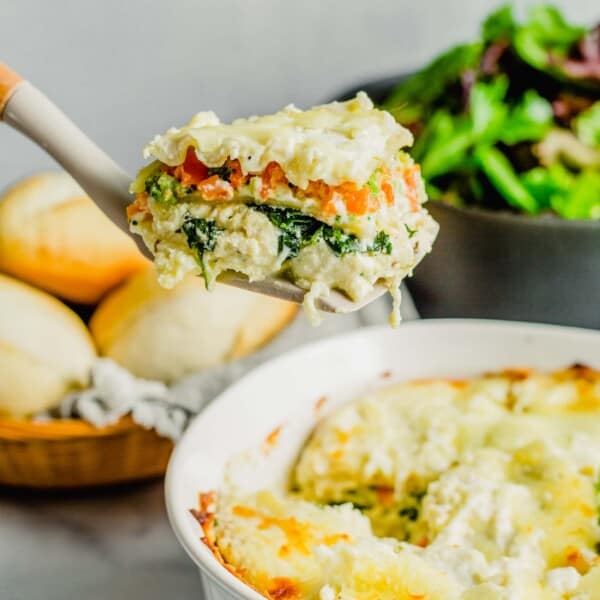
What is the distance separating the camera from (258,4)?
10.9 feet

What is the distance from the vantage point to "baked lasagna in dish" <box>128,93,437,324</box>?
3.82ft

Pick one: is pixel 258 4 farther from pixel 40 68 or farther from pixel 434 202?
pixel 434 202

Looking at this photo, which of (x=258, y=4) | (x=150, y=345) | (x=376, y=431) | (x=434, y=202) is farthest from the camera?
(x=258, y=4)

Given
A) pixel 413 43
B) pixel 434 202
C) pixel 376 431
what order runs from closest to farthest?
pixel 376 431, pixel 434 202, pixel 413 43

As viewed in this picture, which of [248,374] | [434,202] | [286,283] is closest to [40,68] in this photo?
[434,202]

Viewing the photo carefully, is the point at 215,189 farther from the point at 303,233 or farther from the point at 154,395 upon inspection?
the point at 154,395

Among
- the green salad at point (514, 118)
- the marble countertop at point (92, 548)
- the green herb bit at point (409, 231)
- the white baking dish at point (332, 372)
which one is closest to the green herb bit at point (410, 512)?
the white baking dish at point (332, 372)

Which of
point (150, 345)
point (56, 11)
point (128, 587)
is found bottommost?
point (128, 587)

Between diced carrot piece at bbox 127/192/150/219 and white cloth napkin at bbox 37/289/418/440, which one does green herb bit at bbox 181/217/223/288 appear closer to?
diced carrot piece at bbox 127/192/150/219

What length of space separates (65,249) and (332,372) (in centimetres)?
55

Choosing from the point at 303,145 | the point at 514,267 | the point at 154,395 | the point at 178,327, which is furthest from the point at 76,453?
the point at 514,267

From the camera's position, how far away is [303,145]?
1152mm

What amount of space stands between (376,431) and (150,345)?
43 cm

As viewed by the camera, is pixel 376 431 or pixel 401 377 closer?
pixel 376 431
